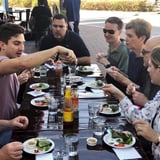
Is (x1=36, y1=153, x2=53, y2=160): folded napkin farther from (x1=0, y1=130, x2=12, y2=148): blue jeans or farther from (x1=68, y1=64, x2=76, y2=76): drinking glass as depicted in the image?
(x1=68, y1=64, x2=76, y2=76): drinking glass

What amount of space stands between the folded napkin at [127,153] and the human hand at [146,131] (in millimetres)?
134

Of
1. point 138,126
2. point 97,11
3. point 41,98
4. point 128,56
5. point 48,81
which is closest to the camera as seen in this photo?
point 138,126

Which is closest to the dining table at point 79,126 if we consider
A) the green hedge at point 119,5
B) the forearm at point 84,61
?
the forearm at point 84,61

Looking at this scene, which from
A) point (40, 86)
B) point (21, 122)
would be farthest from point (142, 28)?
point (21, 122)

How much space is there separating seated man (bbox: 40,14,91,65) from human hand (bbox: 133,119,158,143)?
2844mm

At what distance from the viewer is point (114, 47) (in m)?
4.73

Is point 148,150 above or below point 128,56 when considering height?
below

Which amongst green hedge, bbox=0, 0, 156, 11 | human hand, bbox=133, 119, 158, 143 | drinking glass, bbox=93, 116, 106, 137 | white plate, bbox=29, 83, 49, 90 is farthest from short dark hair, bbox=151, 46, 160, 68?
green hedge, bbox=0, 0, 156, 11

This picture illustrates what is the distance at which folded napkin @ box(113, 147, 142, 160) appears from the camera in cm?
215

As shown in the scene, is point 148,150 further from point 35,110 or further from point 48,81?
point 48,81

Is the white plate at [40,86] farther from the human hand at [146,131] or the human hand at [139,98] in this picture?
the human hand at [146,131]

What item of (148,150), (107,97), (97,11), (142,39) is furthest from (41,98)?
(97,11)

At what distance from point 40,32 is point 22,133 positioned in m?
7.08

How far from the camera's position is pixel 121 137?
238 cm
